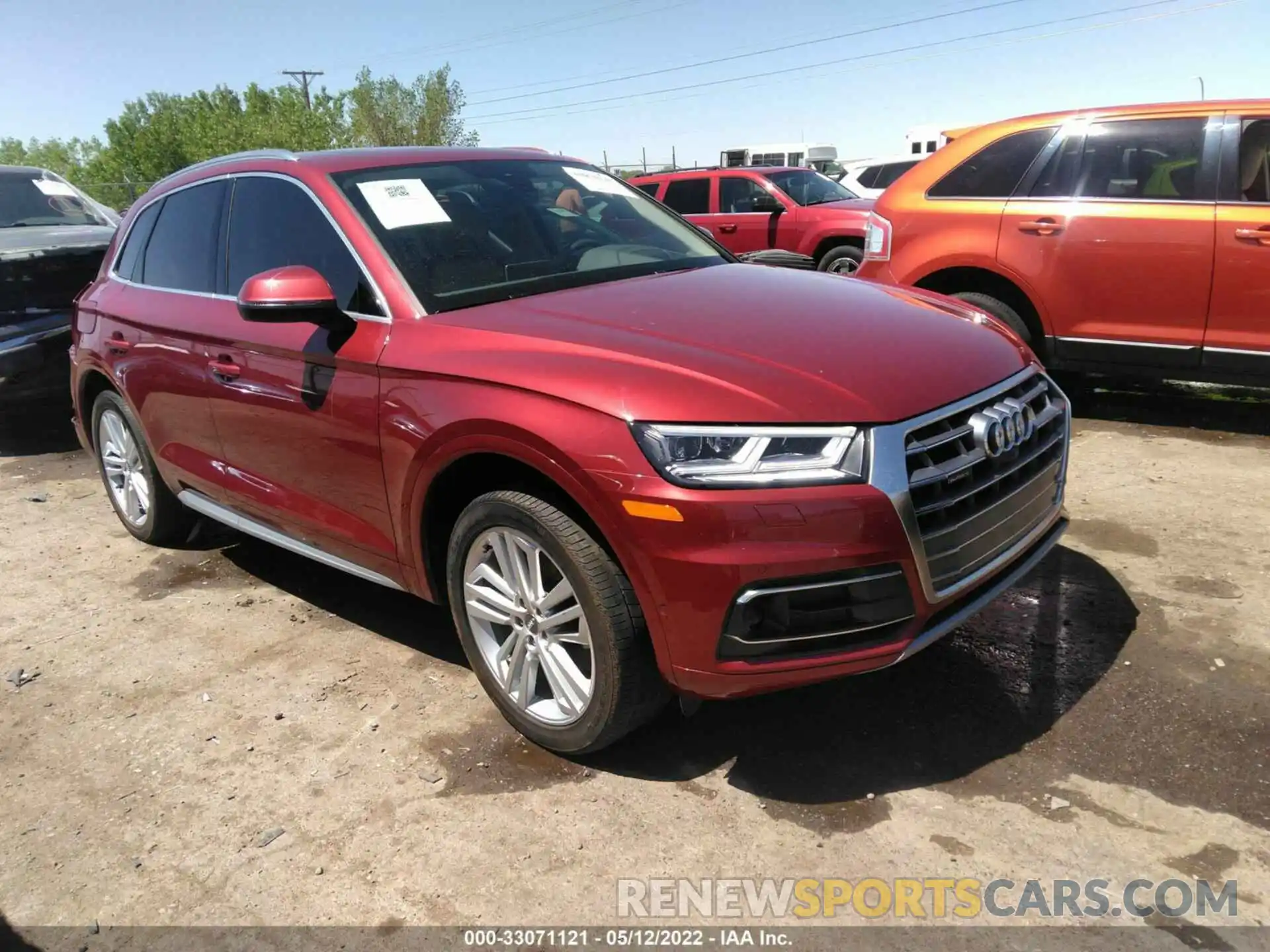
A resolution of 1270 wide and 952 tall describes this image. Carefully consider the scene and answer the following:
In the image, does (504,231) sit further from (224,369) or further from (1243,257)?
(1243,257)

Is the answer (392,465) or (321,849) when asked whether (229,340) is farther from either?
(321,849)

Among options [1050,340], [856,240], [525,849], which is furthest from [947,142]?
[525,849]

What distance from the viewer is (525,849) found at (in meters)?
2.49

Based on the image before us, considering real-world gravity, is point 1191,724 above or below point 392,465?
below

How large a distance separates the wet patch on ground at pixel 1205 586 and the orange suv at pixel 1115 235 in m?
2.06

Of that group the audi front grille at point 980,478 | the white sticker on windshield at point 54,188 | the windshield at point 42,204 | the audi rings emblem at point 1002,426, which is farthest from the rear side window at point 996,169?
the white sticker on windshield at point 54,188

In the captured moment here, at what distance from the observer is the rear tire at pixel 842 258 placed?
10.9 m

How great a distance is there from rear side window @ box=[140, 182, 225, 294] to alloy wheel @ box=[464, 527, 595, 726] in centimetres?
194

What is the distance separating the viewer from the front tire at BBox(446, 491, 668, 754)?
2477 mm

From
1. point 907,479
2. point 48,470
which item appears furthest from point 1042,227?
point 48,470

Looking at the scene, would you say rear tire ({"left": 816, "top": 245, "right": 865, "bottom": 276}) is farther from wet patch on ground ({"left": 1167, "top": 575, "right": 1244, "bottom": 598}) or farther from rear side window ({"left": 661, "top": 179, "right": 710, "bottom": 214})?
wet patch on ground ({"left": 1167, "top": 575, "right": 1244, "bottom": 598})

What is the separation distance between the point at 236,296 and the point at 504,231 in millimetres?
1173

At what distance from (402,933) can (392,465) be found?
4.37 feet

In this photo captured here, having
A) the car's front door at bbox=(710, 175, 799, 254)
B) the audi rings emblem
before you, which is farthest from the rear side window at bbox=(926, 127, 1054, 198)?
the car's front door at bbox=(710, 175, 799, 254)
